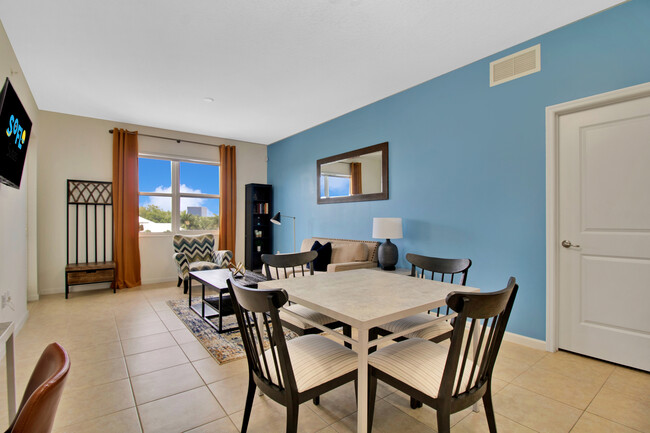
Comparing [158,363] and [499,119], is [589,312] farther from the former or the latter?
[158,363]

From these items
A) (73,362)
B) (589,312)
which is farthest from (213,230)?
(589,312)

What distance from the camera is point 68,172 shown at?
4.84m

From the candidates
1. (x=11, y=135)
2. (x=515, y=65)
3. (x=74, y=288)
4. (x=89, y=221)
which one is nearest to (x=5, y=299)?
(x=11, y=135)

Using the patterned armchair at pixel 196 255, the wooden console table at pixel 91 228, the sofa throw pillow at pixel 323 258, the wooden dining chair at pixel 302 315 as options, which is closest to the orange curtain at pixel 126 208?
the wooden console table at pixel 91 228

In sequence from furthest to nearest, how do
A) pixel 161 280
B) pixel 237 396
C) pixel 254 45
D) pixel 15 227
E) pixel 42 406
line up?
pixel 161 280
pixel 15 227
pixel 254 45
pixel 237 396
pixel 42 406

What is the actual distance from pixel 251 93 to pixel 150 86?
1.17 m

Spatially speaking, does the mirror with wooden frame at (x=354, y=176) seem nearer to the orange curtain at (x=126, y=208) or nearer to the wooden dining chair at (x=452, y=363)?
the wooden dining chair at (x=452, y=363)

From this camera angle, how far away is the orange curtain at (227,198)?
6.11 metres

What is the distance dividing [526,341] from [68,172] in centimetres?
627

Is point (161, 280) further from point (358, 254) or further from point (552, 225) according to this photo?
point (552, 225)

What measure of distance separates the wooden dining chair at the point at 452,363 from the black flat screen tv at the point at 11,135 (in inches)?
106

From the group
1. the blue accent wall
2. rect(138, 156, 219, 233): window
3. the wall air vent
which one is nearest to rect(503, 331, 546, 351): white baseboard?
the blue accent wall

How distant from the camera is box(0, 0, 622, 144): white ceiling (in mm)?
Answer: 2414

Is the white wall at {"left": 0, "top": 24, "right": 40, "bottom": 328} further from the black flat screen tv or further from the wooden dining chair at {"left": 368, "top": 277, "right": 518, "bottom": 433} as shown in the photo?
the wooden dining chair at {"left": 368, "top": 277, "right": 518, "bottom": 433}
